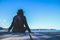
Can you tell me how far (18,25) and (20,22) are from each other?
0.28 metres

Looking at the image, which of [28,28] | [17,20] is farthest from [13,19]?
[28,28]

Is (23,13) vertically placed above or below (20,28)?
above

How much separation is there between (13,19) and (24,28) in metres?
1.01

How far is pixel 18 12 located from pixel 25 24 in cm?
98

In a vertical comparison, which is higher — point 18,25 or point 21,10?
point 21,10

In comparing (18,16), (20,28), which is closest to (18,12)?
(18,16)

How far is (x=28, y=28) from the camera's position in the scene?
13023 millimetres

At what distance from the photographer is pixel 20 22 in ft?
42.1

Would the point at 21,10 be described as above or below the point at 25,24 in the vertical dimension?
above

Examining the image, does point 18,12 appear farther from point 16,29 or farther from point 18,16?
point 16,29

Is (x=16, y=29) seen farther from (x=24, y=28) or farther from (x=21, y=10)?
(x=21, y=10)

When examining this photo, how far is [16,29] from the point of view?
12.9 m

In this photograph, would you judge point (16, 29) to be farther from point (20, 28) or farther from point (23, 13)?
point (23, 13)

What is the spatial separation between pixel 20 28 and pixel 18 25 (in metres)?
0.29
